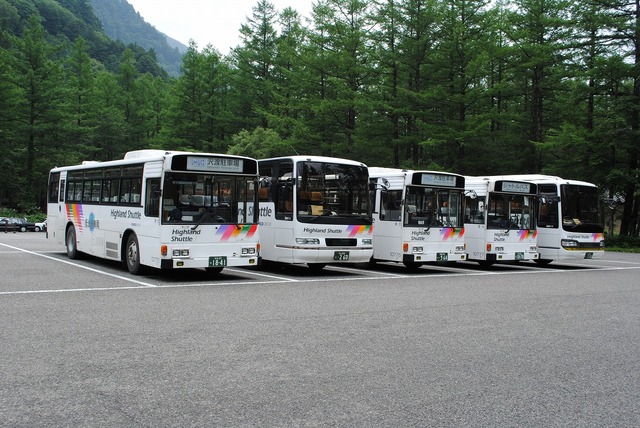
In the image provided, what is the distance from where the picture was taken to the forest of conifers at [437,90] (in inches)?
1495

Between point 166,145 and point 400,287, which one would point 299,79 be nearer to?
point 166,145

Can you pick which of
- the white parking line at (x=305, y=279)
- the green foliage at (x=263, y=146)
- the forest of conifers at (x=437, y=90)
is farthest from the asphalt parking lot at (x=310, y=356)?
the green foliage at (x=263, y=146)

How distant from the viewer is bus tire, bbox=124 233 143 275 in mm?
14626

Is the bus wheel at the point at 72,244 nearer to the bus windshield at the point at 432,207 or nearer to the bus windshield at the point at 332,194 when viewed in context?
the bus windshield at the point at 332,194

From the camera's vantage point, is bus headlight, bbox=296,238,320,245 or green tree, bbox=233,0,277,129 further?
green tree, bbox=233,0,277,129

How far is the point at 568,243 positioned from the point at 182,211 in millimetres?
13656

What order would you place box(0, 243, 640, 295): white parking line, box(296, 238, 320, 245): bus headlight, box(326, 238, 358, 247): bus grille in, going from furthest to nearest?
1. box(326, 238, 358, 247): bus grille
2. box(296, 238, 320, 245): bus headlight
3. box(0, 243, 640, 295): white parking line

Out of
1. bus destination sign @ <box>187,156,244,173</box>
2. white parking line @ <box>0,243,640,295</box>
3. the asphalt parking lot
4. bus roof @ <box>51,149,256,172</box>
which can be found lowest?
the asphalt parking lot

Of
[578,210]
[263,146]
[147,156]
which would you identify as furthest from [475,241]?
[263,146]

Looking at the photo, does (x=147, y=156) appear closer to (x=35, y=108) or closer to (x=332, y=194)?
(x=332, y=194)

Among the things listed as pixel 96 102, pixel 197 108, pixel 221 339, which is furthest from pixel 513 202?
pixel 96 102

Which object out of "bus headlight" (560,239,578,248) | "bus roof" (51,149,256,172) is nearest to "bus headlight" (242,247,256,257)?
"bus roof" (51,149,256,172)

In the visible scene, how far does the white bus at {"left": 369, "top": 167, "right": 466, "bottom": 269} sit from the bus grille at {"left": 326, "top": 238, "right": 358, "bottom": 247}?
6.34 ft

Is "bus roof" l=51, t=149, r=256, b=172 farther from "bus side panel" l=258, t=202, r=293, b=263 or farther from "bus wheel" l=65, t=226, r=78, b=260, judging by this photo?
"bus wheel" l=65, t=226, r=78, b=260
